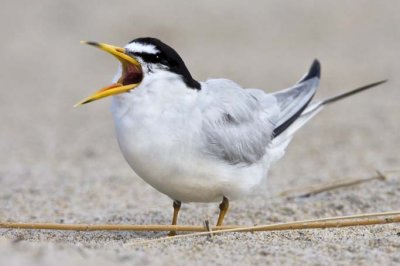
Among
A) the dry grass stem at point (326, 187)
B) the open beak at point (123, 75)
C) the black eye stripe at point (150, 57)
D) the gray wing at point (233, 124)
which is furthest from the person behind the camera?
the dry grass stem at point (326, 187)

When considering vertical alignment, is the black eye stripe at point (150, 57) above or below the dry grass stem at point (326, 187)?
above

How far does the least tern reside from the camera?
359 cm

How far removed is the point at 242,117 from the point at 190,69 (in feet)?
17.3

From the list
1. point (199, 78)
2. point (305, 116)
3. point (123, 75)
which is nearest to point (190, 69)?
point (199, 78)

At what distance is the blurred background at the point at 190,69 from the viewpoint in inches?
238

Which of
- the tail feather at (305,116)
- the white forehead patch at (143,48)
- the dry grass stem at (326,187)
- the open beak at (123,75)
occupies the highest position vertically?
the white forehead patch at (143,48)

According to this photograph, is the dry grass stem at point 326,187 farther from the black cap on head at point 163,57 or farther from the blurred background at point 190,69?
the black cap on head at point 163,57

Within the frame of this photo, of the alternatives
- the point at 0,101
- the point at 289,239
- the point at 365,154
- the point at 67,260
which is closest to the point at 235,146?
the point at 289,239

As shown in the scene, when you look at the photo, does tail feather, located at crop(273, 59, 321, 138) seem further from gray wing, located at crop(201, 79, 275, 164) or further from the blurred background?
the blurred background

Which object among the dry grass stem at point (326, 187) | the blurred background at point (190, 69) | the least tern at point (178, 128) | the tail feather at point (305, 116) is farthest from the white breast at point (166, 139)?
the dry grass stem at point (326, 187)

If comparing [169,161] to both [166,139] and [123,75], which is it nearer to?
[166,139]

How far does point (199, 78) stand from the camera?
902cm

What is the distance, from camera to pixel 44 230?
4.02 metres

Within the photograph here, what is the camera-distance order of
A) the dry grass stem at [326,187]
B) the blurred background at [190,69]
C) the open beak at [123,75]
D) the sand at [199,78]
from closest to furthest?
the sand at [199,78]
the open beak at [123,75]
the dry grass stem at [326,187]
the blurred background at [190,69]
